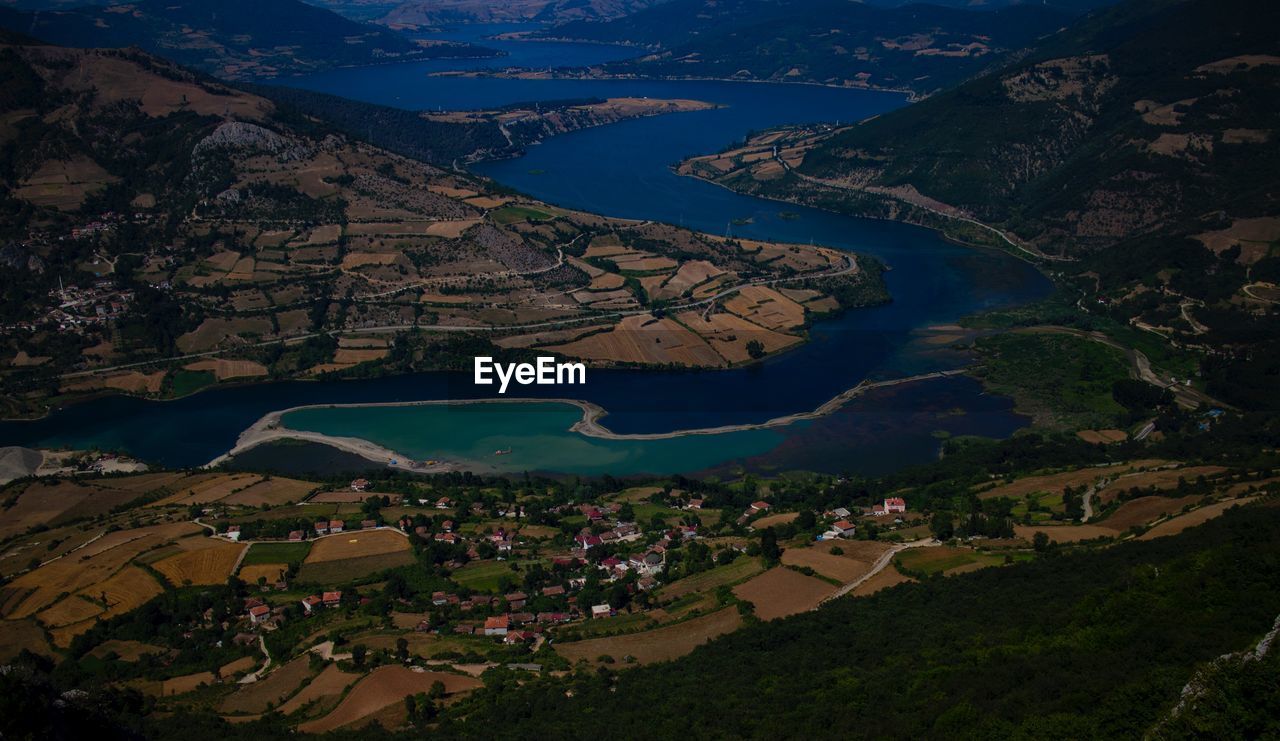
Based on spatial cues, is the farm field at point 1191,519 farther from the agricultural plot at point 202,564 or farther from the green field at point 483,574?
the agricultural plot at point 202,564

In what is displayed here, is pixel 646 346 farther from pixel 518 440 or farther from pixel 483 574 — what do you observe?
pixel 483 574

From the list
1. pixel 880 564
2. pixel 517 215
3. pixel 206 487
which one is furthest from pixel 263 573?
pixel 517 215

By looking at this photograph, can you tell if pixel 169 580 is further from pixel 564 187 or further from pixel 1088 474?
pixel 564 187

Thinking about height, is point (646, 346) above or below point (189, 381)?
above

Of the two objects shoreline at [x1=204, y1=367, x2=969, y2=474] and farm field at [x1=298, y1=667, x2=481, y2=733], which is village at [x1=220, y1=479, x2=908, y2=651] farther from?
shoreline at [x1=204, y1=367, x2=969, y2=474]

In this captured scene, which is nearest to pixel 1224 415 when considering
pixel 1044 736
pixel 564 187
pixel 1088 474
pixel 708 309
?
pixel 1088 474

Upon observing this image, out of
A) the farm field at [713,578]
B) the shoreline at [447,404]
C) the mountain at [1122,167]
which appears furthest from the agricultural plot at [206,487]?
the mountain at [1122,167]

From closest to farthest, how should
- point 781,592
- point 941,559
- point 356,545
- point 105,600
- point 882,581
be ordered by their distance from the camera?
point 781,592, point 882,581, point 105,600, point 941,559, point 356,545
